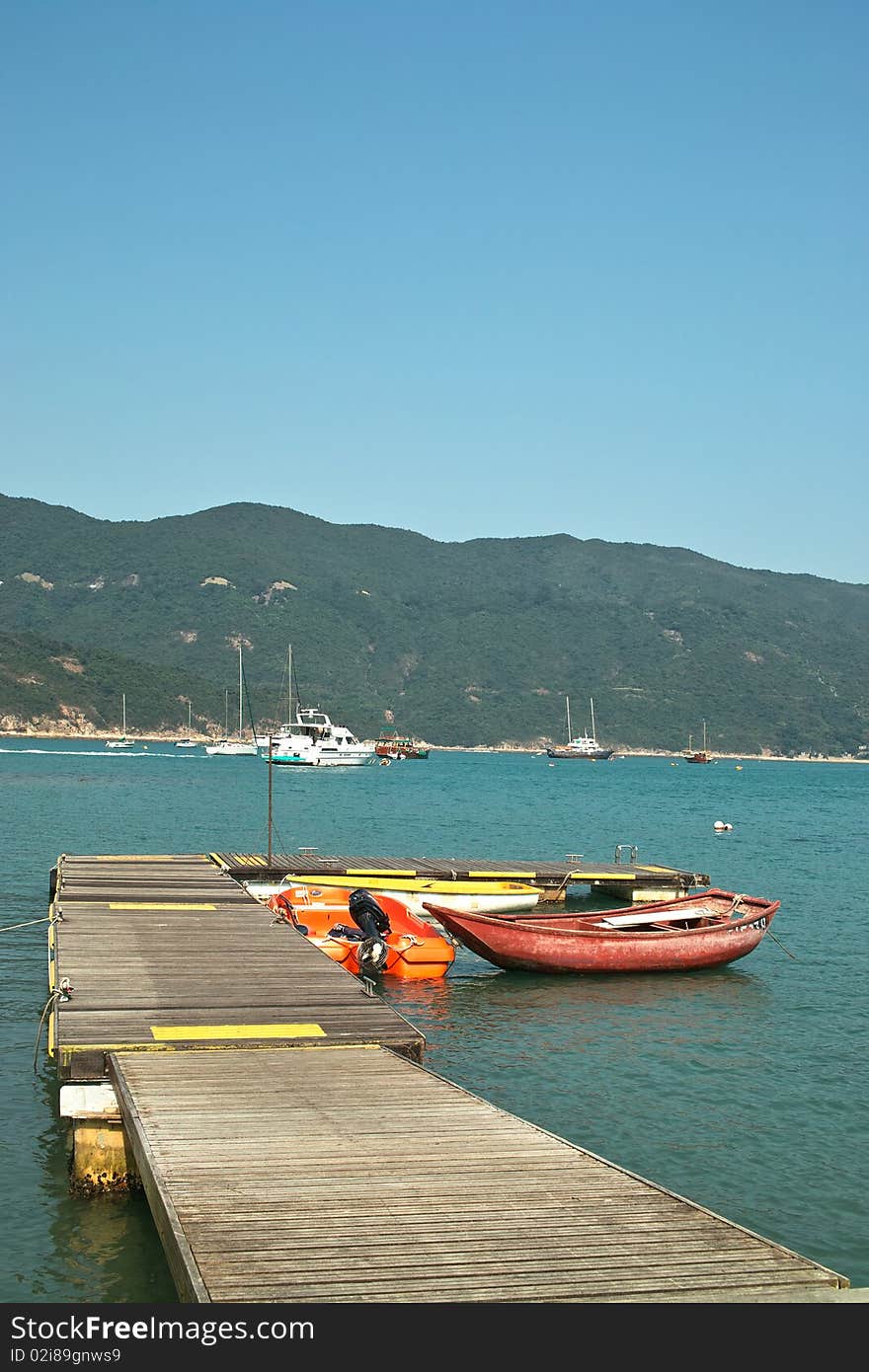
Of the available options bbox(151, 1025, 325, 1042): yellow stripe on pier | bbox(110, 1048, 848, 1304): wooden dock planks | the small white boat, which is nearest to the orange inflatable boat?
bbox(151, 1025, 325, 1042): yellow stripe on pier

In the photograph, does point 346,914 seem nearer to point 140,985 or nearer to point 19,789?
point 140,985

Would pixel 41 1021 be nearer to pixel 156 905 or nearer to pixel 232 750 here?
pixel 156 905

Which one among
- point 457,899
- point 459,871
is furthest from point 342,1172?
point 459,871

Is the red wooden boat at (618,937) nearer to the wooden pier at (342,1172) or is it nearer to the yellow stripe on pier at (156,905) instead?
the yellow stripe on pier at (156,905)

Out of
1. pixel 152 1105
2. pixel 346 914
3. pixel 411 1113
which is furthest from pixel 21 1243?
pixel 346 914

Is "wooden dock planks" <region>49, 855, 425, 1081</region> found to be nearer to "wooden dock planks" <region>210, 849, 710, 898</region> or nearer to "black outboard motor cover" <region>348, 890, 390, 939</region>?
"black outboard motor cover" <region>348, 890, 390, 939</region>

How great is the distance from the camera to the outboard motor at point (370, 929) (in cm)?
2200

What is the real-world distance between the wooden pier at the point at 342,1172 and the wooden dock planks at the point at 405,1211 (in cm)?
2

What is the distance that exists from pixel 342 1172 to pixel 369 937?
13.4m

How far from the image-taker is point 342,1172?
876cm

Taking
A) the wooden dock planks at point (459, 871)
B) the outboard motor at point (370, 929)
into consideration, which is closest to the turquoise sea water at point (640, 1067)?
the outboard motor at point (370, 929)

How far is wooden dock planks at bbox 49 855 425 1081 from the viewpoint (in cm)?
1280

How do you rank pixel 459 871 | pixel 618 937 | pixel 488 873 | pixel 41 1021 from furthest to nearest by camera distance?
pixel 488 873 → pixel 459 871 → pixel 618 937 → pixel 41 1021
